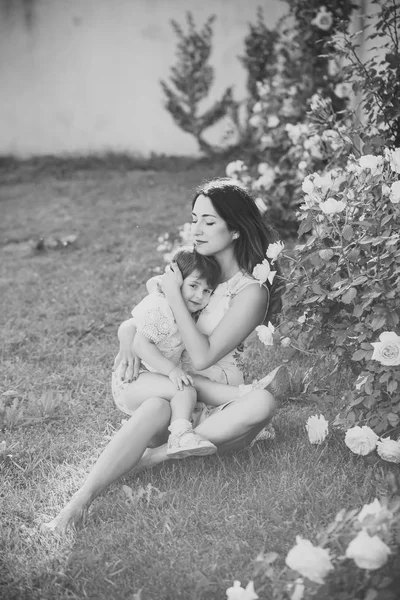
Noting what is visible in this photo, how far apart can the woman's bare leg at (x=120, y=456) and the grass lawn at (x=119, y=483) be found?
53mm

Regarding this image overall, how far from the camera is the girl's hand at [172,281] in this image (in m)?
2.68

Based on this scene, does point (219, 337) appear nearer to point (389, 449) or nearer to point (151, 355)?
point (151, 355)

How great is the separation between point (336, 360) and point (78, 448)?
1033mm

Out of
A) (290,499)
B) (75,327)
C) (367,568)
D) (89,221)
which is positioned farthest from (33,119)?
(367,568)

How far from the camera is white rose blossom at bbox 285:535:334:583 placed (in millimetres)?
1532

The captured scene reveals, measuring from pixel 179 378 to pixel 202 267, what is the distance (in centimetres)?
46

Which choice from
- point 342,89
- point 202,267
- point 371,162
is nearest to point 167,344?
point 202,267

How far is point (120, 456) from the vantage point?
7.63 ft

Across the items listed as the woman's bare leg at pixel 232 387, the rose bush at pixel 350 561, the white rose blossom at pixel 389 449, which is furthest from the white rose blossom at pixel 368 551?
the woman's bare leg at pixel 232 387

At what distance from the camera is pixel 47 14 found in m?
8.46

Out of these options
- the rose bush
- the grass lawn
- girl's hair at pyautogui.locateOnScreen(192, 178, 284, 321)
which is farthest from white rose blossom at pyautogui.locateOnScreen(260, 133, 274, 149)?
the rose bush

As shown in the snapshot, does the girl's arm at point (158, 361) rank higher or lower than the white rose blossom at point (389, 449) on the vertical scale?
higher

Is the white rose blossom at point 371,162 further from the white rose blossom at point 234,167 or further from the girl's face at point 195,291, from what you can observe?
the white rose blossom at point 234,167

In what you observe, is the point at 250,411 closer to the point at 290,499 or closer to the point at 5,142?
the point at 290,499
